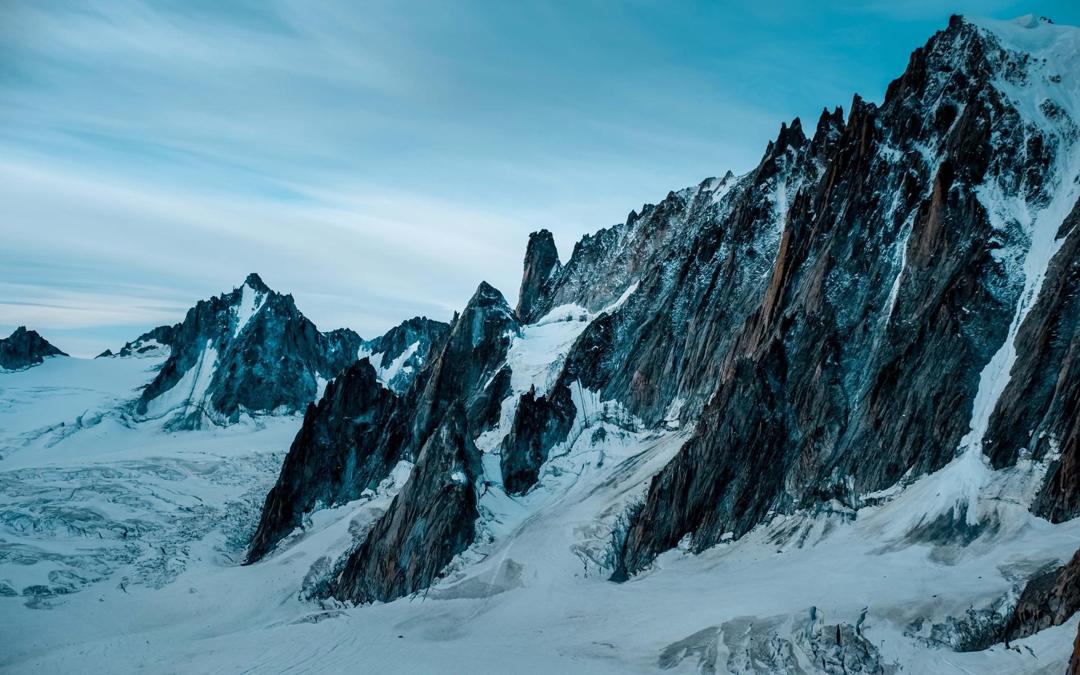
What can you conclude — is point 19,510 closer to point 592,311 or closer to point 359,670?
point 359,670

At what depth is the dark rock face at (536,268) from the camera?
479ft

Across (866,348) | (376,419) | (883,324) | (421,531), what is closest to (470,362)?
(376,419)

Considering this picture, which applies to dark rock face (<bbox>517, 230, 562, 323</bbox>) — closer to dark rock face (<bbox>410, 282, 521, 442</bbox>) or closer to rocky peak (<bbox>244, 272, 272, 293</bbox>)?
dark rock face (<bbox>410, 282, 521, 442</bbox>)

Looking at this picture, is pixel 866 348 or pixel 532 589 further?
pixel 532 589

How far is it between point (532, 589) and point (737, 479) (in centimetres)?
1840

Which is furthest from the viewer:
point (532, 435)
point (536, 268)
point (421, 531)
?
point (536, 268)

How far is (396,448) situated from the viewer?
9769 cm

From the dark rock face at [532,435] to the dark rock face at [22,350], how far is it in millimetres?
145058

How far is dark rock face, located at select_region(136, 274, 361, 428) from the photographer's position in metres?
154

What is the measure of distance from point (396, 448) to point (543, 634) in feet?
163

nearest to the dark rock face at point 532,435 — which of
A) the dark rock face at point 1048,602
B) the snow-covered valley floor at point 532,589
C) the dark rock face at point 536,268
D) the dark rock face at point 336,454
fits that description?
the snow-covered valley floor at point 532,589

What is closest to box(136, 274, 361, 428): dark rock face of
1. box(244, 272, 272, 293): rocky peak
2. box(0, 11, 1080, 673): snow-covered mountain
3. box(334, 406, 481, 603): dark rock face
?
box(244, 272, 272, 293): rocky peak

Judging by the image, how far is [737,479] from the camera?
59.6m

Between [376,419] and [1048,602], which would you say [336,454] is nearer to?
[376,419]
